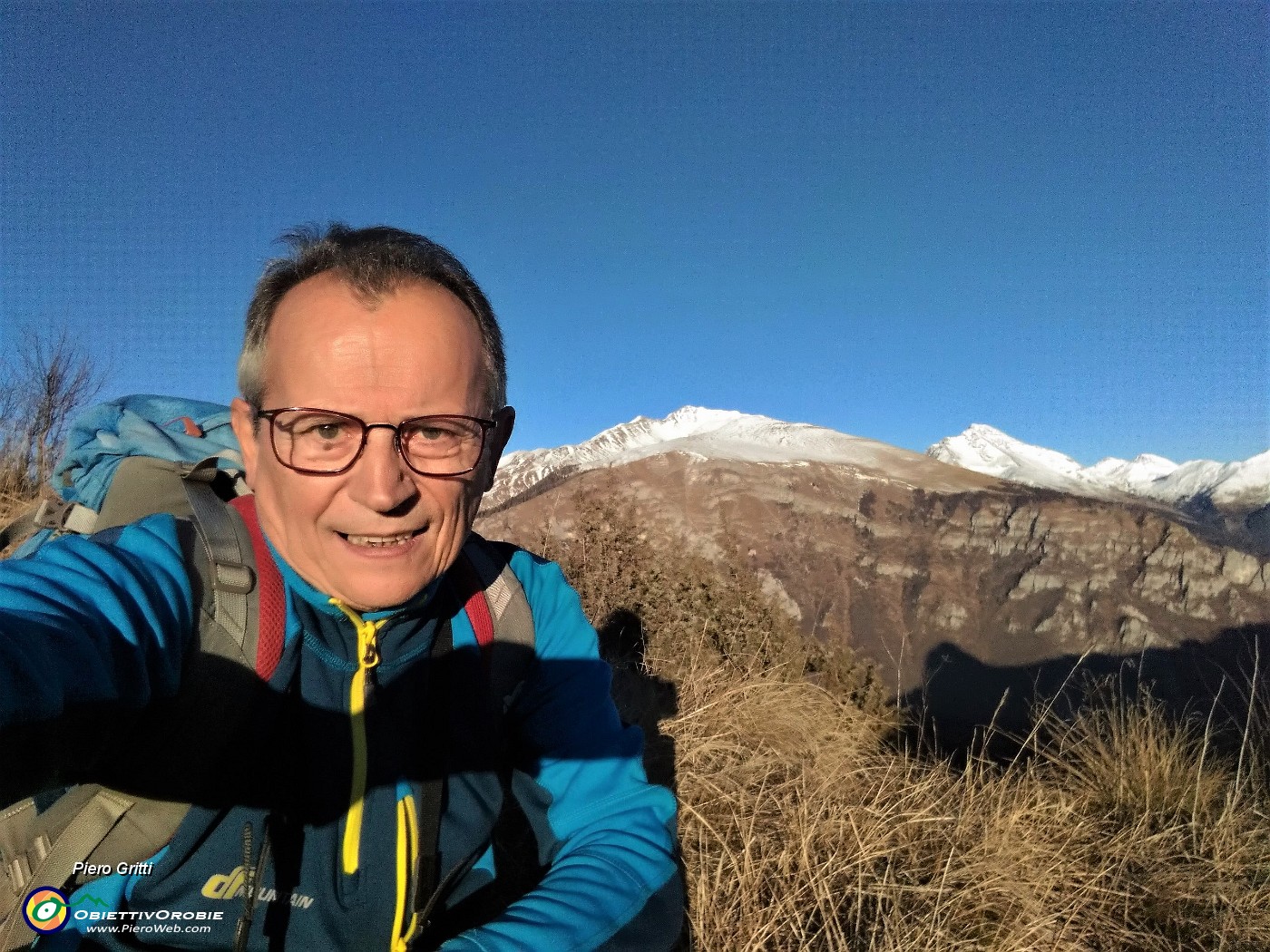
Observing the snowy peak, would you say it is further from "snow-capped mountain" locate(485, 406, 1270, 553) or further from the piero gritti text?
the piero gritti text

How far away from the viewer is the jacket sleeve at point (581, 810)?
1.16 metres

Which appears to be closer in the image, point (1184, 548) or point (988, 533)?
point (1184, 548)

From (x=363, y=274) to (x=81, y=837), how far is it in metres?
1.00

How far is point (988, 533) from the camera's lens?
25062mm

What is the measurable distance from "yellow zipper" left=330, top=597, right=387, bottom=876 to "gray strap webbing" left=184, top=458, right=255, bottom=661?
0.51 feet

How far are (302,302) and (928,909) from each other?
8.78ft

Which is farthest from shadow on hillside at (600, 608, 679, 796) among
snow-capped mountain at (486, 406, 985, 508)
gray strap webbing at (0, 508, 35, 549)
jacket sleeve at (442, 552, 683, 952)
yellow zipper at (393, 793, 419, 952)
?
snow-capped mountain at (486, 406, 985, 508)

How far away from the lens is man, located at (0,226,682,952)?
1.06 meters

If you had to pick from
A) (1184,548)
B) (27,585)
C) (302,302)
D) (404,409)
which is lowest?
(1184,548)

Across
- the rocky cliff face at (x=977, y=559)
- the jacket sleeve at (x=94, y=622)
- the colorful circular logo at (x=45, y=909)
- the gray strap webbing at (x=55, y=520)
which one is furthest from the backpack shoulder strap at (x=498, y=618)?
the rocky cliff face at (x=977, y=559)

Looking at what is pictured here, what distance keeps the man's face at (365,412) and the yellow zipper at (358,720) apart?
7 cm

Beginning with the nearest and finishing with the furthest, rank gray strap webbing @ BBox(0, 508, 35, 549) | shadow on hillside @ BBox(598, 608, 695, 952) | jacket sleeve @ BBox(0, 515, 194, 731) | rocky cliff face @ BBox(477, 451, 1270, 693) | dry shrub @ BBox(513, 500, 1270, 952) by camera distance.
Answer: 1. jacket sleeve @ BBox(0, 515, 194, 731)
2. gray strap webbing @ BBox(0, 508, 35, 549)
3. dry shrub @ BBox(513, 500, 1270, 952)
4. shadow on hillside @ BBox(598, 608, 695, 952)
5. rocky cliff face @ BBox(477, 451, 1270, 693)

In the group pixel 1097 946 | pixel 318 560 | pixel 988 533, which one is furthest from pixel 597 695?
pixel 988 533

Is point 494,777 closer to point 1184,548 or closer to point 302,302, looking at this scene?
point 302,302
